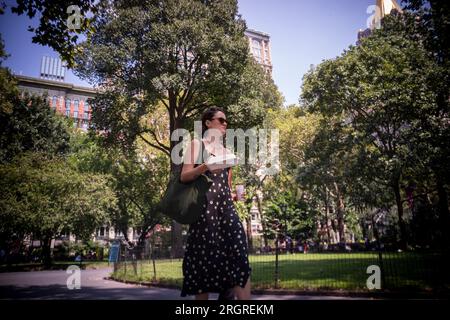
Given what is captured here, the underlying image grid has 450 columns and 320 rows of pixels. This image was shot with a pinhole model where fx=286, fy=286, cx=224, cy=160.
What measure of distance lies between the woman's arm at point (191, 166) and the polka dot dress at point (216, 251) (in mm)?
268

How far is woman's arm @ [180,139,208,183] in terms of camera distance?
2.77 meters

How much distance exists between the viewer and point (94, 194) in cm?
2359

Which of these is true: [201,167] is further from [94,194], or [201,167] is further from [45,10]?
[94,194]

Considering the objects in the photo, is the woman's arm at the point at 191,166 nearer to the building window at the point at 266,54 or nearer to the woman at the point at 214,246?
the woman at the point at 214,246

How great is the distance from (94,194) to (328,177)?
779 inches

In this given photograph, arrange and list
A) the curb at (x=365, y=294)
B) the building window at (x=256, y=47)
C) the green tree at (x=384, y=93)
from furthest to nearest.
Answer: the building window at (x=256, y=47) → the green tree at (x=384, y=93) → the curb at (x=365, y=294)

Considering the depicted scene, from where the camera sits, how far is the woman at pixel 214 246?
2793 millimetres

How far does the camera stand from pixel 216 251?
2.87m

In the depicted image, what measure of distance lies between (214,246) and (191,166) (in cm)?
84

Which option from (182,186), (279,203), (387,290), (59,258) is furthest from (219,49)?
(59,258)

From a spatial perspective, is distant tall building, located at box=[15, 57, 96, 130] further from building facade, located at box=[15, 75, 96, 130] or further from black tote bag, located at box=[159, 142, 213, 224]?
black tote bag, located at box=[159, 142, 213, 224]

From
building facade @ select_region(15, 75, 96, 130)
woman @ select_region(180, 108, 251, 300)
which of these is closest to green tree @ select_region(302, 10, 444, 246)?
woman @ select_region(180, 108, 251, 300)

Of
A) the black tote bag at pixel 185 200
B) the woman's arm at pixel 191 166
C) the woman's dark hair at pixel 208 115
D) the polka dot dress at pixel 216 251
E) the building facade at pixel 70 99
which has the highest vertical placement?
the building facade at pixel 70 99

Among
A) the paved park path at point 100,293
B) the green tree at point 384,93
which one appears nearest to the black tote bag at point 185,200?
the paved park path at point 100,293
